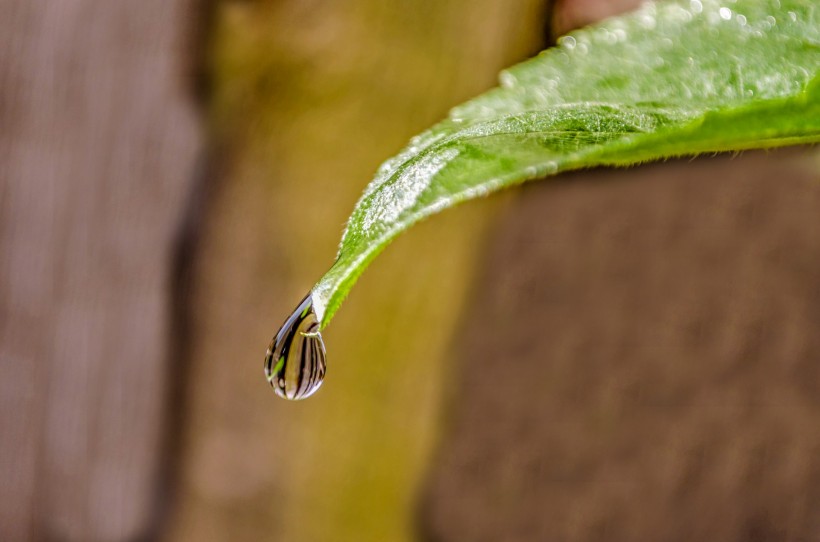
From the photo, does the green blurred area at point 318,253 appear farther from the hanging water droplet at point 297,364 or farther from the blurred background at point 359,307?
the hanging water droplet at point 297,364

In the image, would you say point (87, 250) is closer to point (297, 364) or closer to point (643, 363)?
point (297, 364)

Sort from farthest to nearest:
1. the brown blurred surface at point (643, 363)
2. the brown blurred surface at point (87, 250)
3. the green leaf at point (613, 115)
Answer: the brown blurred surface at point (643, 363) → the brown blurred surface at point (87, 250) → the green leaf at point (613, 115)

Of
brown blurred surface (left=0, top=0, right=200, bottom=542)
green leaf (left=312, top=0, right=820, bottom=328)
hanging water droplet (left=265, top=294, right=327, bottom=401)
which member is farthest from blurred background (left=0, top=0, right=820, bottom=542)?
green leaf (left=312, top=0, right=820, bottom=328)

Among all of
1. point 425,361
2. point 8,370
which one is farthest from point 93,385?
point 425,361

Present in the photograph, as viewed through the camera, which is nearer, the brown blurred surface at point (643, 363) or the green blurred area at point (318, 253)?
the green blurred area at point (318, 253)

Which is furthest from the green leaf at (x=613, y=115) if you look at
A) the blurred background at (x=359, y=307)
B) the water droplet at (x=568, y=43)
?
the blurred background at (x=359, y=307)

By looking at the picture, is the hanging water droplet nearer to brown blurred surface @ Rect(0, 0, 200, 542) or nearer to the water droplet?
the water droplet

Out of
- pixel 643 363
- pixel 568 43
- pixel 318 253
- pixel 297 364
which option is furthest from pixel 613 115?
pixel 643 363
